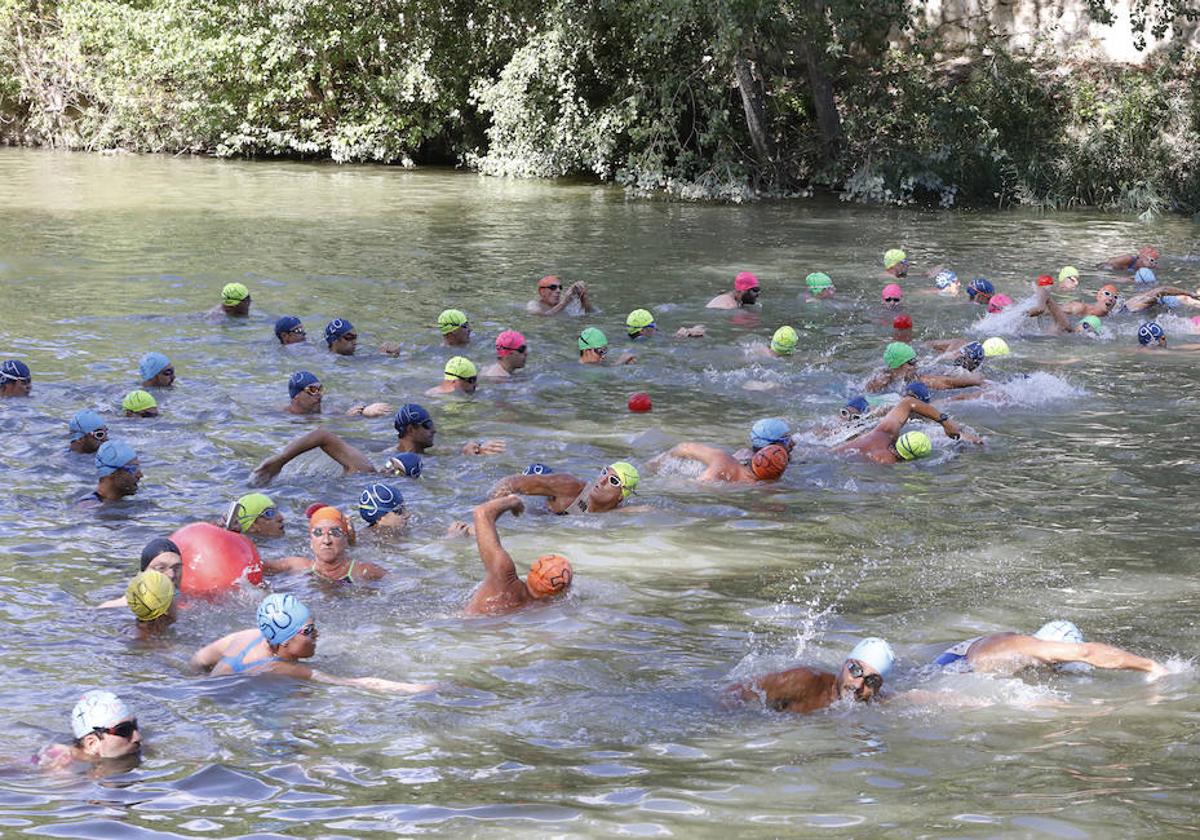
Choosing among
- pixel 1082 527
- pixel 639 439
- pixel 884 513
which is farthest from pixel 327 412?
pixel 1082 527

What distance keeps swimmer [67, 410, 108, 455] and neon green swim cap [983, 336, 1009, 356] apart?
1054 centimetres

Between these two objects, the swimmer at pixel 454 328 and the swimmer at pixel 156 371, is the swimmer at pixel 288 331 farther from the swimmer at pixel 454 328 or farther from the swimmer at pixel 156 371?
the swimmer at pixel 156 371

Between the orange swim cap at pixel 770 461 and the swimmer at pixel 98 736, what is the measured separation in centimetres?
663

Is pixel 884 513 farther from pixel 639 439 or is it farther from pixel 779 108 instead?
pixel 779 108

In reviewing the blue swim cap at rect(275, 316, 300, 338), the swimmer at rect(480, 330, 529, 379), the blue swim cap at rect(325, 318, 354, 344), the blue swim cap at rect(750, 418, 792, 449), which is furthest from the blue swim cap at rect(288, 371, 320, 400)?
the blue swim cap at rect(750, 418, 792, 449)

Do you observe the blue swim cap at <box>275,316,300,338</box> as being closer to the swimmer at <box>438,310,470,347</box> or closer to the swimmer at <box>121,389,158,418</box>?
the swimmer at <box>438,310,470,347</box>

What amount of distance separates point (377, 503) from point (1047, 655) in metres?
5.49

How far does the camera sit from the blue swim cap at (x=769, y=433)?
42.1ft

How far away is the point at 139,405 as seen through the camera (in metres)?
14.8

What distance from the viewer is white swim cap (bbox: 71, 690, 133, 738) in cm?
741

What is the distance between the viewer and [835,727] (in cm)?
794

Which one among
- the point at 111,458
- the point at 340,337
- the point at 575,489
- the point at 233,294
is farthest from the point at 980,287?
the point at 111,458

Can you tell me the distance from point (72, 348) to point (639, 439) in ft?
27.0

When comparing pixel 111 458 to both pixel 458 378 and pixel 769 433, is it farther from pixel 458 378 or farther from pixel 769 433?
pixel 769 433
